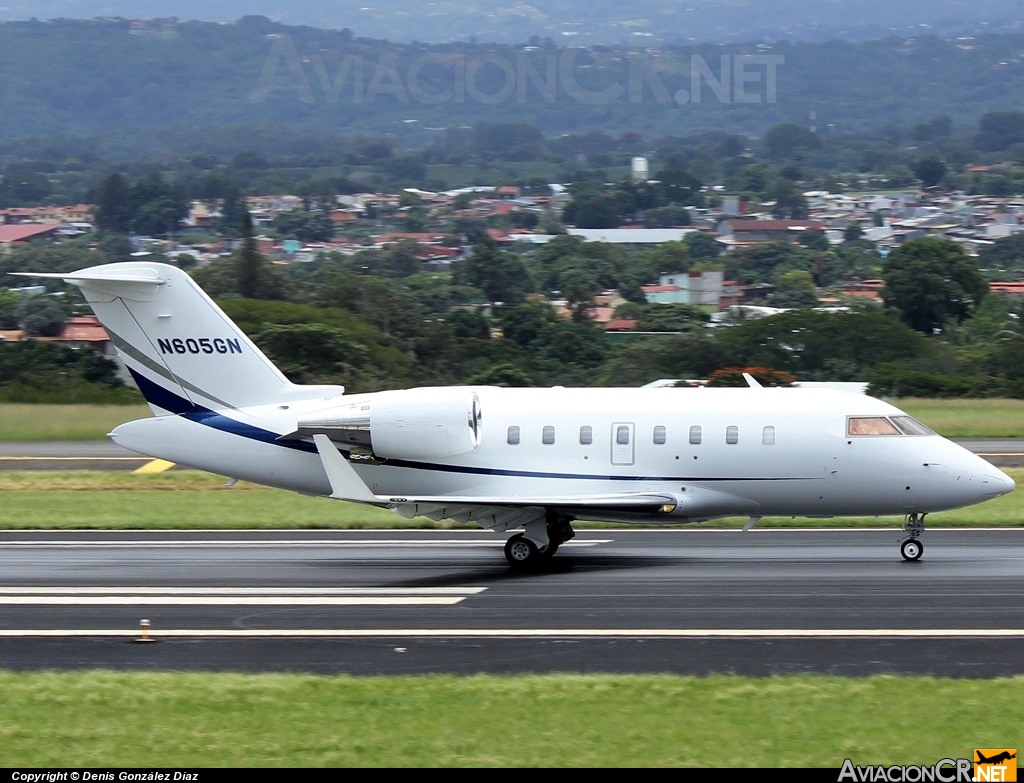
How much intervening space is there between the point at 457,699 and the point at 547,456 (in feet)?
30.4

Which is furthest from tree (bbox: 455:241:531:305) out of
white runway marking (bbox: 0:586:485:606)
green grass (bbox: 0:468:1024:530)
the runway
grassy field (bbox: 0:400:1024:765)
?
grassy field (bbox: 0:400:1024:765)

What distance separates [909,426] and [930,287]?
2656 inches

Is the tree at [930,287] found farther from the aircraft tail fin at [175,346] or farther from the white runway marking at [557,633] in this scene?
the white runway marking at [557,633]

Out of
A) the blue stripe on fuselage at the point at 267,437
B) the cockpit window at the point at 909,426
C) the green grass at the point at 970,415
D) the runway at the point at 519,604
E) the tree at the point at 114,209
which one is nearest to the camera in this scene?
the runway at the point at 519,604

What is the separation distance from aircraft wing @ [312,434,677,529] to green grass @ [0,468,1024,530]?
17.9 feet

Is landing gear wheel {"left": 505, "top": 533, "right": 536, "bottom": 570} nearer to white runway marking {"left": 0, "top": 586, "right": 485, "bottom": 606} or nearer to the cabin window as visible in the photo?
white runway marking {"left": 0, "top": 586, "right": 485, "bottom": 606}

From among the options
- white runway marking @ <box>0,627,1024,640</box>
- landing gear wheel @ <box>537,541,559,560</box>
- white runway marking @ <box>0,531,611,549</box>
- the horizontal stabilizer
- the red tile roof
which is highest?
the horizontal stabilizer

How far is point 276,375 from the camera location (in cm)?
2403

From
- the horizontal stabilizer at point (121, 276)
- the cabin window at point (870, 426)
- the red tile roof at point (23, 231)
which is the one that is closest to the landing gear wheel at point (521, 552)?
the cabin window at point (870, 426)

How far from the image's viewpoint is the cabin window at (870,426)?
22625 mm

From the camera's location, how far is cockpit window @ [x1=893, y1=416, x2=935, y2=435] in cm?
2267

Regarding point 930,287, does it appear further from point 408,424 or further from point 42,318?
point 408,424

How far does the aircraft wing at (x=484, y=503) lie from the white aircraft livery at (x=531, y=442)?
0.04 m

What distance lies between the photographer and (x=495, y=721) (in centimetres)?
1314
